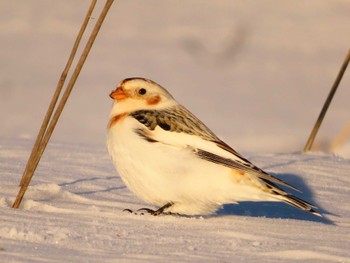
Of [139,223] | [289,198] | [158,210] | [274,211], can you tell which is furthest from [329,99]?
[139,223]

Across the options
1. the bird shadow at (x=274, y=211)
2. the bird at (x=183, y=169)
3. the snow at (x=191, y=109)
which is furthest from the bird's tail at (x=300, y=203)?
the bird shadow at (x=274, y=211)

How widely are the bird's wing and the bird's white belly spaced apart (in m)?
0.03

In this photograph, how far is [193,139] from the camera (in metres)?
6.07

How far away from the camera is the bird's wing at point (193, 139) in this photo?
6.01 meters

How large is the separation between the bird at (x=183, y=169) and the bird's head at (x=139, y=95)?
16 cm

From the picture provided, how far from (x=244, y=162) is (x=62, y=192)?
1.00m

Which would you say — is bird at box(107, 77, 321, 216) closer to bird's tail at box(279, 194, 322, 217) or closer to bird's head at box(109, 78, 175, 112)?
bird's tail at box(279, 194, 322, 217)

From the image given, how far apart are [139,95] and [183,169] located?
527 millimetres

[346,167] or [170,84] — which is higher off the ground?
[346,167]

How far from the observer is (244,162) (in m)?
6.00

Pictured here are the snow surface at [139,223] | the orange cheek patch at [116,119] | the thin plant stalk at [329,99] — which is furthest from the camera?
the thin plant stalk at [329,99]

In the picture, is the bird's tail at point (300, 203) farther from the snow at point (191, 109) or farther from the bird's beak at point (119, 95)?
the bird's beak at point (119, 95)

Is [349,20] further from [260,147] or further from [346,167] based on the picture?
[346,167]

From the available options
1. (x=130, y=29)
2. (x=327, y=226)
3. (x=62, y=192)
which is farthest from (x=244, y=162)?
(x=130, y=29)
